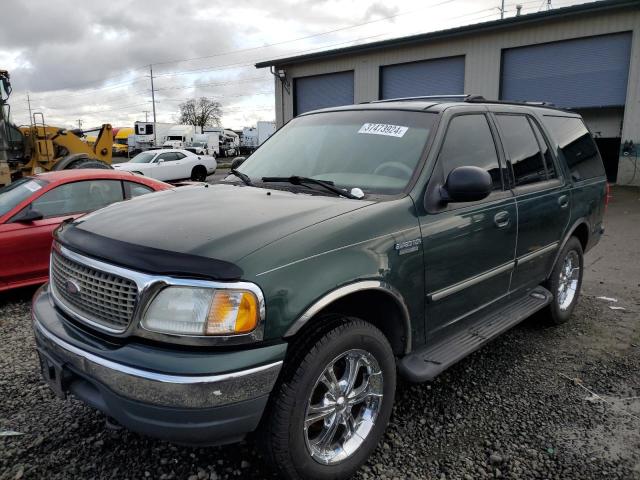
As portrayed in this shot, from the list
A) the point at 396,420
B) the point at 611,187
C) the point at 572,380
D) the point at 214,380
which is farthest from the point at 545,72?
the point at 214,380

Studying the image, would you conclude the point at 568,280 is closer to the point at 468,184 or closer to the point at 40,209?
the point at 468,184

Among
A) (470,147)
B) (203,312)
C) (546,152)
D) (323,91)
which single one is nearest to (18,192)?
(203,312)

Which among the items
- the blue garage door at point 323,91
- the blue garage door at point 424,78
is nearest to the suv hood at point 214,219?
the blue garage door at point 424,78

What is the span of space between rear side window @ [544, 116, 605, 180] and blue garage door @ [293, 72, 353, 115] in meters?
16.2

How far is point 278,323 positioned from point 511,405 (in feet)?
6.45

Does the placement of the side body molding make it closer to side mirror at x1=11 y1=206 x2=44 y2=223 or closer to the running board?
the running board

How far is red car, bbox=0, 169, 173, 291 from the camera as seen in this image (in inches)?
199

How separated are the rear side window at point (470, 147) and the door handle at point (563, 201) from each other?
→ 96cm

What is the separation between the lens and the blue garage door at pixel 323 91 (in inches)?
824

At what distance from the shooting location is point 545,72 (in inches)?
643

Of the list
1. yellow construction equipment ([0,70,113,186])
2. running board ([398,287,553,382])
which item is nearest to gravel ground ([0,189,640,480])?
running board ([398,287,553,382])

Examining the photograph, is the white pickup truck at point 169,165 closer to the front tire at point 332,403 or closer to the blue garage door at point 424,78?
the blue garage door at point 424,78

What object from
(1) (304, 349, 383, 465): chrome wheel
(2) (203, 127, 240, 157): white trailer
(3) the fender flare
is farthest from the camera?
(2) (203, 127, 240, 157): white trailer

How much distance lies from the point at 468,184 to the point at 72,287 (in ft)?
6.90
